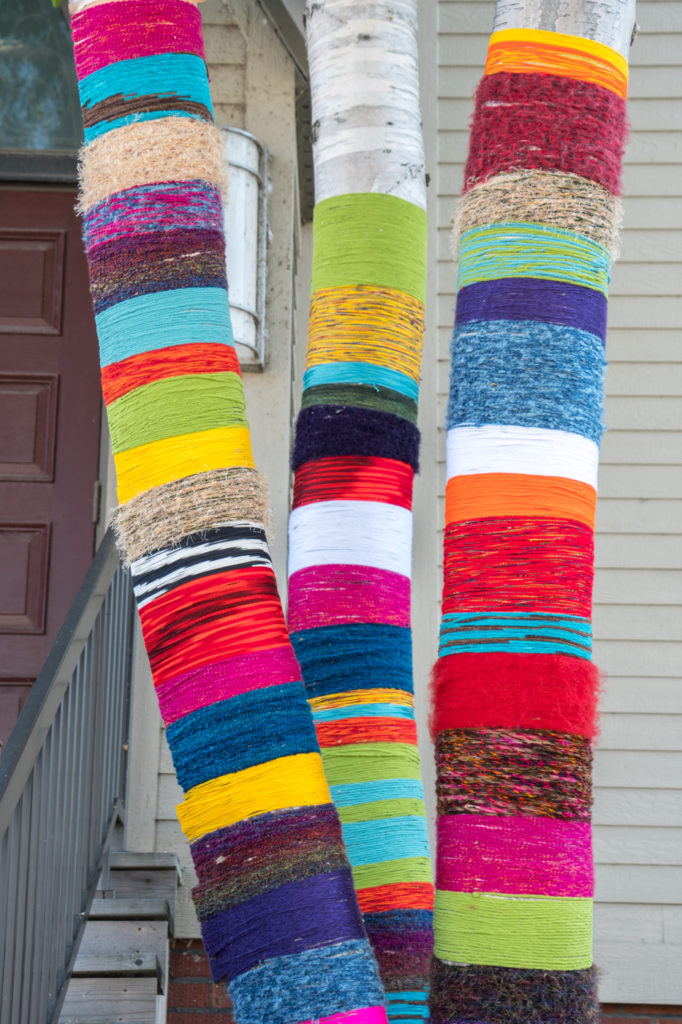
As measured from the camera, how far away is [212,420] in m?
1.15

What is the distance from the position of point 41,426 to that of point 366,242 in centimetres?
277

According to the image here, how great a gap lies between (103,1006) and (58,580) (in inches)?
67.1

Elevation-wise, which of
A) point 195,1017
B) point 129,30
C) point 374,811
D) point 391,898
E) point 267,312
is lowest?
point 195,1017

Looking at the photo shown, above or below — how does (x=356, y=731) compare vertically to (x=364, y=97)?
below

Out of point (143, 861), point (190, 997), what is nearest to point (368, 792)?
point (143, 861)

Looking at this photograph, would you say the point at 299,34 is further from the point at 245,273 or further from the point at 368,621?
the point at 368,621

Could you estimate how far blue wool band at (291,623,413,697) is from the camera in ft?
4.61

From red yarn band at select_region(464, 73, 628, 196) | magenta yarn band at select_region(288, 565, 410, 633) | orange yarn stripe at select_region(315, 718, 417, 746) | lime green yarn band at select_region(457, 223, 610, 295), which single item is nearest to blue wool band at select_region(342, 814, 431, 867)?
orange yarn stripe at select_region(315, 718, 417, 746)

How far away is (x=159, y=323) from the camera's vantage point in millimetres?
1160

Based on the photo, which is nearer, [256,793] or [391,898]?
[256,793]

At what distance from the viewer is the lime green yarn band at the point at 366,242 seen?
1476mm

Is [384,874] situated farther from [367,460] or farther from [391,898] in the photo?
[367,460]

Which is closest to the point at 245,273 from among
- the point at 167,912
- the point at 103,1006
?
the point at 167,912

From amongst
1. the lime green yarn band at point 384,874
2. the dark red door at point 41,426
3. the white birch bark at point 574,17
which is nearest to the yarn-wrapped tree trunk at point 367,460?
the lime green yarn band at point 384,874
